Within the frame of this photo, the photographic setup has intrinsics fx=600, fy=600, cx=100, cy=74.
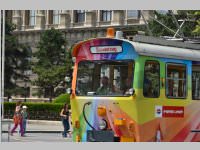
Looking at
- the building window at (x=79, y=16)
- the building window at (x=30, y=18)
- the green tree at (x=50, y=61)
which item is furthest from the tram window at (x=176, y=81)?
the building window at (x=30, y=18)

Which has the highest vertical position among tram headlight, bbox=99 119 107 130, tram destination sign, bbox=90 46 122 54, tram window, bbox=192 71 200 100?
tram destination sign, bbox=90 46 122 54

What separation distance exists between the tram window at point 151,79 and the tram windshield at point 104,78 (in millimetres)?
389

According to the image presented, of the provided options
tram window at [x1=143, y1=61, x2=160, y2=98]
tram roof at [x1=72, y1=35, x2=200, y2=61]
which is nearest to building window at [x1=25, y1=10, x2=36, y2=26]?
tram roof at [x1=72, y1=35, x2=200, y2=61]

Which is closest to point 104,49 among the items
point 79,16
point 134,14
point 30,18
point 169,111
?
point 169,111

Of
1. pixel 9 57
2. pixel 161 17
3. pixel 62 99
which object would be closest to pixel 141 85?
pixel 161 17

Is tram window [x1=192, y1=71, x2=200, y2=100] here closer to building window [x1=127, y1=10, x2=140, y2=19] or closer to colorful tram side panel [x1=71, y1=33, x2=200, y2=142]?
colorful tram side panel [x1=71, y1=33, x2=200, y2=142]

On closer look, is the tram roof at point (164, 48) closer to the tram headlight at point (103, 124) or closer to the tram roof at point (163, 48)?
the tram roof at point (163, 48)

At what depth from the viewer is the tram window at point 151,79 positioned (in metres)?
15.3

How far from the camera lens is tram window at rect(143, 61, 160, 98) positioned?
50.3ft

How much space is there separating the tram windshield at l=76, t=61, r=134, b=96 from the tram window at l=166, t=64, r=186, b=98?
1.18 meters

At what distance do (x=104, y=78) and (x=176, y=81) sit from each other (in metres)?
1.95

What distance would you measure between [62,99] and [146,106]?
2965 cm

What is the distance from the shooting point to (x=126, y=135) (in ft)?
50.5

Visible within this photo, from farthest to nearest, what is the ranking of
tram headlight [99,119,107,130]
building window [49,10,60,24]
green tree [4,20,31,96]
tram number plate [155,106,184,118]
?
building window [49,10,60,24] < green tree [4,20,31,96] < tram headlight [99,119,107,130] < tram number plate [155,106,184,118]
